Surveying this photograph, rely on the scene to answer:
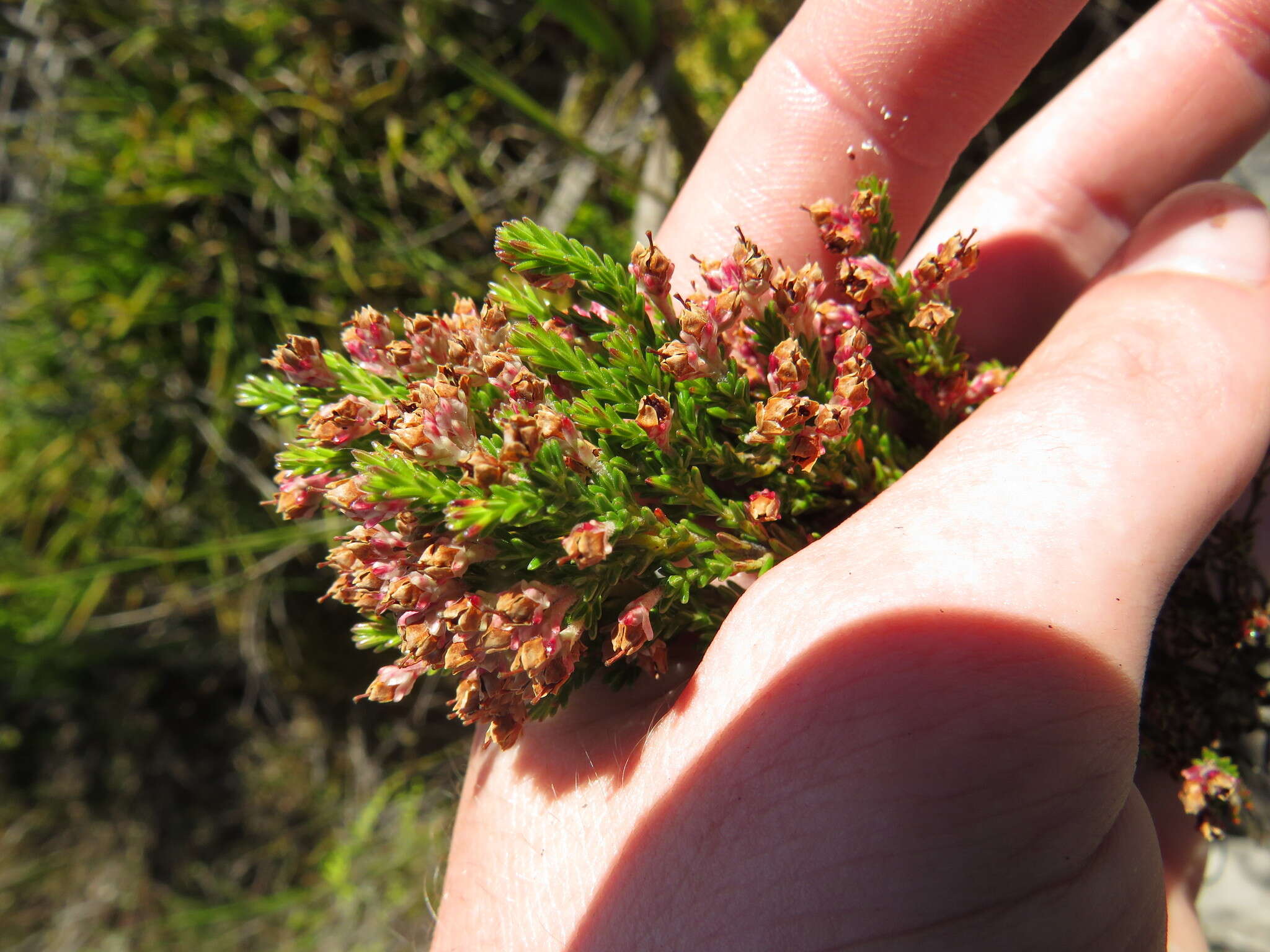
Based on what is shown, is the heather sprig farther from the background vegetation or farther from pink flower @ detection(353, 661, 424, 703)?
the background vegetation

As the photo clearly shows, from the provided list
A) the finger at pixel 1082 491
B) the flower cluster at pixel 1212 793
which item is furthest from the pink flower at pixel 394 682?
the flower cluster at pixel 1212 793

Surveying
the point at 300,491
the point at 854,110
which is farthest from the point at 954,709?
the point at 854,110

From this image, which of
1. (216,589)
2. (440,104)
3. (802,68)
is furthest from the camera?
(216,589)

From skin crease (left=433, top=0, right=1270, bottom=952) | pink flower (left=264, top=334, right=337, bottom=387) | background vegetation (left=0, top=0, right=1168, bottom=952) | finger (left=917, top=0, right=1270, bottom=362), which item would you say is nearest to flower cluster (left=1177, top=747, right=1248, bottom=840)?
skin crease (left=433, top=0, right=1270, bottom=952)

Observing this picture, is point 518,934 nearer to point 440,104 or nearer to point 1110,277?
point 1110,277

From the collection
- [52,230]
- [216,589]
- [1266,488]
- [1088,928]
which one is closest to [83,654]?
[216,589]

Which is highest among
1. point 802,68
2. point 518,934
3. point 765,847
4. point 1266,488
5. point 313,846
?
point 802,68
